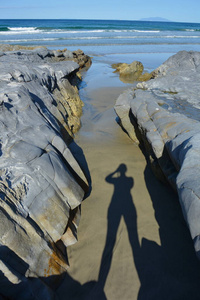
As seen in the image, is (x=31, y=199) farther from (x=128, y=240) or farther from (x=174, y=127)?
(x=174, y=127)

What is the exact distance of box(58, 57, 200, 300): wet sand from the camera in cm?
280

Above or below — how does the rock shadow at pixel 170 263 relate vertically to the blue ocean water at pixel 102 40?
above

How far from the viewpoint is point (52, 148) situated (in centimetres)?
368

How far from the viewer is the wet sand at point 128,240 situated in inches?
110

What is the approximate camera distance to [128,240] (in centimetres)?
339

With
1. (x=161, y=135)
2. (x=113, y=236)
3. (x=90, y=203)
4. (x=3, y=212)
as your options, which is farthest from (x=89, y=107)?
(x=3, y=212)

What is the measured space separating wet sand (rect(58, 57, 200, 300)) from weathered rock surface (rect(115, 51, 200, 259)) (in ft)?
1.99

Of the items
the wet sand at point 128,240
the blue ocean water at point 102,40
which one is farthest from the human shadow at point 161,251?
the blue ocean water at point 102,40

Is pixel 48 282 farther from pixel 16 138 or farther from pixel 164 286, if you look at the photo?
pixel 16 138

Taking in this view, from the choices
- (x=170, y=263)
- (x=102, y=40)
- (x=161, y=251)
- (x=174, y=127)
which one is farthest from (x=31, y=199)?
(x=102, y=40)

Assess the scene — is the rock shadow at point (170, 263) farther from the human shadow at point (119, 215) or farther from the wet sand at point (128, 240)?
the human shadow at point (119, 215)

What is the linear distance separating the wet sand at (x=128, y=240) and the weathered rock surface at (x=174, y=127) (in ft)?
1.99

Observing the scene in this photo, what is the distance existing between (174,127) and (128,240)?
243 cm

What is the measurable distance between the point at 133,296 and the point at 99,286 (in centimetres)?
47
